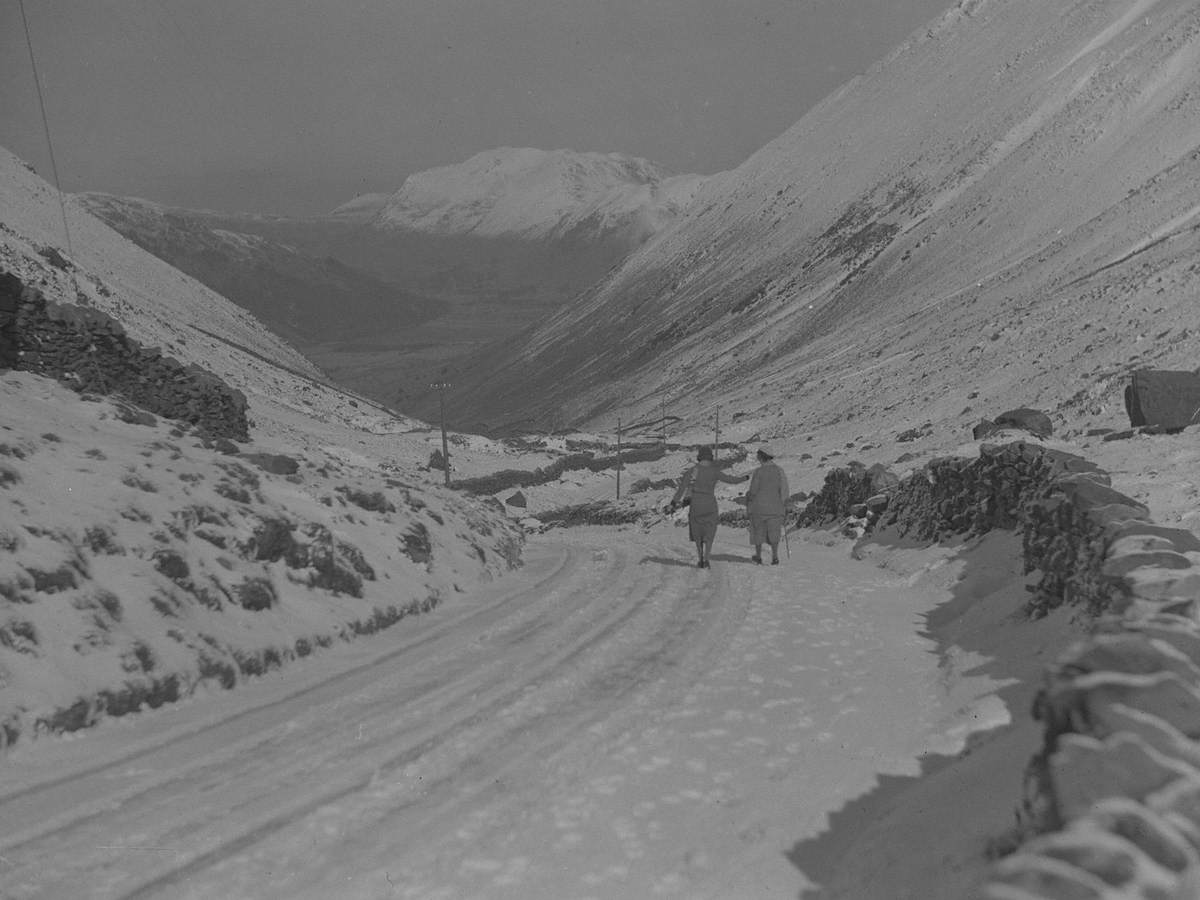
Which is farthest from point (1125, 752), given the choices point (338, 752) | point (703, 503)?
point (703, 503)

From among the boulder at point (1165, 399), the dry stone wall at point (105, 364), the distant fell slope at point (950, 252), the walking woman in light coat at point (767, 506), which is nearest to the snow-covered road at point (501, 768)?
the walking woman in light coat at point (767, 506)

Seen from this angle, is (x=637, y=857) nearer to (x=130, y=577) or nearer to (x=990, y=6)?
(x=130, y=577)

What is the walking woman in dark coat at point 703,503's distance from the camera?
1376cm

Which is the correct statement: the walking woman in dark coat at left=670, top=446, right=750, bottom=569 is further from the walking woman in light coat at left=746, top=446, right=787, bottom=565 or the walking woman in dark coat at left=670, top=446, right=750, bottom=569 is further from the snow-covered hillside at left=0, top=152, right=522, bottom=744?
the snow-covered hillside at left=0, top=152, right=522, bottom=744

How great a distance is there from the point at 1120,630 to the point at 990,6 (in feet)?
723

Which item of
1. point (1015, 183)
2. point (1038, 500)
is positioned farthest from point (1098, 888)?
point (1015, 183)

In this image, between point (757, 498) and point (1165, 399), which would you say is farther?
point (1165, 399)

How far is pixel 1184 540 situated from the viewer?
18.4 feet

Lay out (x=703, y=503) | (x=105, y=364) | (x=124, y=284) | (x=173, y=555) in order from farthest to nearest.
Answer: (x=124, y=284), (x=105, y=364), (x=703, y=503), (x=173, y=555)

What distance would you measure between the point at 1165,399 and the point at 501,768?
612 inches

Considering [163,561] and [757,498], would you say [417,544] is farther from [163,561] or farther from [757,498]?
[757,498]

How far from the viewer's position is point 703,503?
13953mm

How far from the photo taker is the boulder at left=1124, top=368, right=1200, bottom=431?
1500 centimetres

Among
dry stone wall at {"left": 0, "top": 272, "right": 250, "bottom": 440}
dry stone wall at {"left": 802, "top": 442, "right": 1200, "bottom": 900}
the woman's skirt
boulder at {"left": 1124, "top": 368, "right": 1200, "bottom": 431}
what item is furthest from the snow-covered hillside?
boulder at {"left": 1124, "top": 368, "right": 1200, "bottom": 431}
